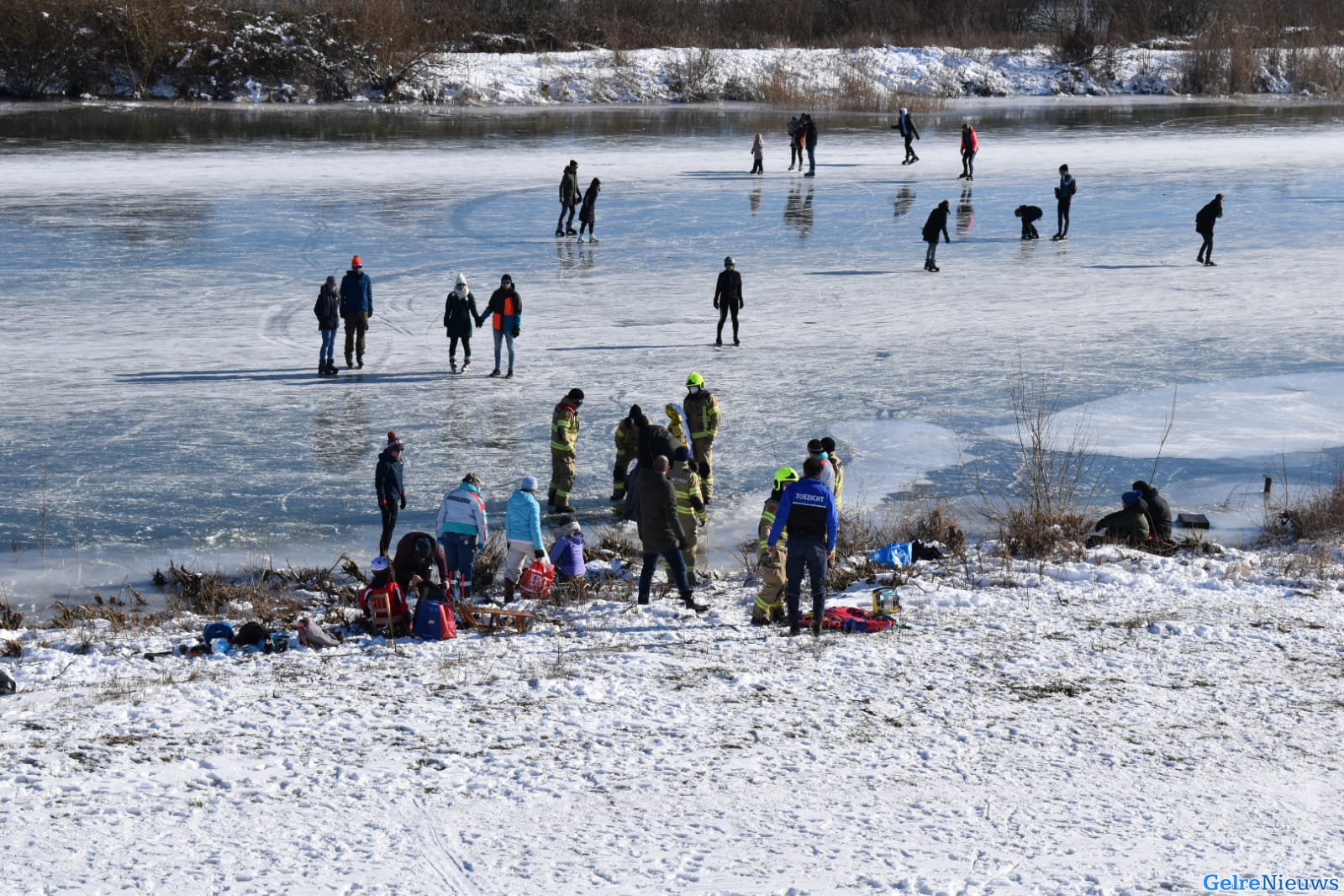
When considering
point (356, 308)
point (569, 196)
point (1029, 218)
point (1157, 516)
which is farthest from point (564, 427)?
Answer: point (1029, 218)

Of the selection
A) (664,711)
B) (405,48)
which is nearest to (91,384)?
(664,711)

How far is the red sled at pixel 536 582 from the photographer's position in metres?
9.02

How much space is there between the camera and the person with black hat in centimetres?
1051

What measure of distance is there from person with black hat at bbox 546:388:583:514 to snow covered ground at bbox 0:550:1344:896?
2154mm

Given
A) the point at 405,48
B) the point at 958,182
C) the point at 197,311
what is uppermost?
the point at 405,48

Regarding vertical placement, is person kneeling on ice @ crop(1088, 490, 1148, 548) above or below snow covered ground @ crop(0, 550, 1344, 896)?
above

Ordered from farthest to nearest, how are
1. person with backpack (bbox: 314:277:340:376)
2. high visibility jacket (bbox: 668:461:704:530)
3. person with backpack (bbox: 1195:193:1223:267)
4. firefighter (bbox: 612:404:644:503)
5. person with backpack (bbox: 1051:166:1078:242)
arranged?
person with backpack (bbox: 1051:166:1078:242)
person with backpack (bbox: 1195:193:1223:267)
person with backpack (bbox: 314:277:340:376)
firefighter (bbox: 612:404:644:503)
high visibility jacket (bbox: 668:461:704:530)

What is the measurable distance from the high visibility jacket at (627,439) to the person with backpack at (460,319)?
410cm

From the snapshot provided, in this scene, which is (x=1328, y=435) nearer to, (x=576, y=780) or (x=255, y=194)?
(x=576, y=780)

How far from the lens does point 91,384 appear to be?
1361cm

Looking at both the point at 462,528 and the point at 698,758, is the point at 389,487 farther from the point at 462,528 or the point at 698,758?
the point at 698,758

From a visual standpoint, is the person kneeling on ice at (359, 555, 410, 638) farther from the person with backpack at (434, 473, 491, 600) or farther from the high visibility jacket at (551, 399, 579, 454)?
the high visibility jacket at (551, 399, 579, 454)

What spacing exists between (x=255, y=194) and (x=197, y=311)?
926cm

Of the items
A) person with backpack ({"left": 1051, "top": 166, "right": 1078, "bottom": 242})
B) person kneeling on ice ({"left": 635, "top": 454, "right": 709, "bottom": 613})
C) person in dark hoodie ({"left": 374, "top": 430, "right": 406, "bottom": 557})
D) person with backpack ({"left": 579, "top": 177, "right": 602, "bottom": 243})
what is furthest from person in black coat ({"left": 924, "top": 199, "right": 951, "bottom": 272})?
person kneeling on ice ({"left": 635, "top": 454, "right": 709, "bottom": 613})
